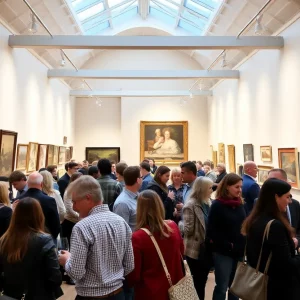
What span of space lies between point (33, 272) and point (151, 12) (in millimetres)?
17293

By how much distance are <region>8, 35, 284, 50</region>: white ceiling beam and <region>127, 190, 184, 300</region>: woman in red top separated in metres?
7.50

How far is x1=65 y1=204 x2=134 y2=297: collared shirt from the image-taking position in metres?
2.41

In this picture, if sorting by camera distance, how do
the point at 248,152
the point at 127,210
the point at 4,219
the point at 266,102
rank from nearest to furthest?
1. the point at 4,219
2. the point at 127,210
3. the point at 266,102
4. the point at 248,152

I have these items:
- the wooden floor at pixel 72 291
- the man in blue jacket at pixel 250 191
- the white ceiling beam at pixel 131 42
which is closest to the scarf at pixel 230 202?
the man in blue jacket at pixel 250 191

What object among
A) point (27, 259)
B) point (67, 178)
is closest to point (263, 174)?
point (67, 178)

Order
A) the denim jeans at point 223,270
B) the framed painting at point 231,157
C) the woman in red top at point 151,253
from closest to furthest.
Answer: the woman in red top at point 151,253
the denim jeans at point 223,270
the framed painting at point 231,157

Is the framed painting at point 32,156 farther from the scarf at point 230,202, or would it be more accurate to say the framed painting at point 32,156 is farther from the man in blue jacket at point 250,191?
the scarf at point 230,202

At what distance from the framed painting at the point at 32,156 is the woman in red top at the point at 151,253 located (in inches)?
363

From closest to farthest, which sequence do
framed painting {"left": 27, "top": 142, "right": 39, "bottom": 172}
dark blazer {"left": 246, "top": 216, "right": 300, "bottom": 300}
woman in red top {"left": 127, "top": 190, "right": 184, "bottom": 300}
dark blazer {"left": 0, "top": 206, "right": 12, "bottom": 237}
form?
dark blazer {"left": 246, "top": 216, "right": 300, "bottom": 300}, woman in red top {"left": 127, "top": 190, "right": 184, "bottom": 300}, dark blazer {"left": 0, "top": 206, "right": 12, "bottom": 237}, framed painting {"left": 27, "top": 142, "right": 39, "bottom": 172}

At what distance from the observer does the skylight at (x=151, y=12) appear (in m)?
13.9

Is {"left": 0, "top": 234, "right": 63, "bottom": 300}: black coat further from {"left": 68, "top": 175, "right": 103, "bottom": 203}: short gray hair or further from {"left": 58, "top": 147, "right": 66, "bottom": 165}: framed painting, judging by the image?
{"left": 58, "top": 147, "right": 66, "bottom": 165}: framed painting

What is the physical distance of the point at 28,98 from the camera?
11.4 m

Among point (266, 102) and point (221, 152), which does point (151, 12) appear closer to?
point (221, 152)

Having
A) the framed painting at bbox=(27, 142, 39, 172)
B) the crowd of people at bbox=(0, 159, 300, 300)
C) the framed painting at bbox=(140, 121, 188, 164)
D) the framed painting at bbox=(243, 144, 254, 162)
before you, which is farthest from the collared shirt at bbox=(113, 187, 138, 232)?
the framed painting at bbox=(140, 121, 188, 164)
